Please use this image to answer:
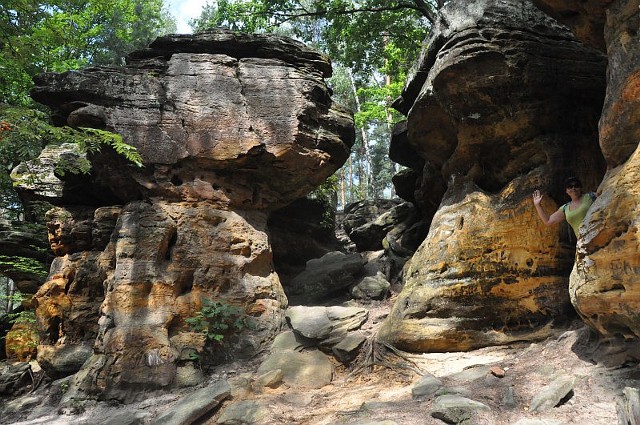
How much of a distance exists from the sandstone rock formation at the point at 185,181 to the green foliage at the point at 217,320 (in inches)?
7.8

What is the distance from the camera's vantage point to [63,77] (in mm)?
9047

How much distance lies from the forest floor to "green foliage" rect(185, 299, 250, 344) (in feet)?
2.92

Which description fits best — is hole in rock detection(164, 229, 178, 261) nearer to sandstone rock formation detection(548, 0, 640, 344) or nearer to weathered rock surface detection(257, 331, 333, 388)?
weathered rock surface detection(257, 331, 333, 388)

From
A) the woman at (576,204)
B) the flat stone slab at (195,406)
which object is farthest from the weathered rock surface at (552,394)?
the flat stone slab at (195,406)

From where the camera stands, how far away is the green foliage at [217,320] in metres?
8.12

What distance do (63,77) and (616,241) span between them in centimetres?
1060

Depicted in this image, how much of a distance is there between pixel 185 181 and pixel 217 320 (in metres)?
3.20

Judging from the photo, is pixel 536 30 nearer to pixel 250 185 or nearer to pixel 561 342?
pixel 561 342

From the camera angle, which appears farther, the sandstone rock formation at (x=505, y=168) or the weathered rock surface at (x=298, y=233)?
the weathered rock surface at (x=298, y=233)

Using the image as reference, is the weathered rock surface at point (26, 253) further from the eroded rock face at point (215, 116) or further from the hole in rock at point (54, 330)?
the eroded rock face at point (215, 116)

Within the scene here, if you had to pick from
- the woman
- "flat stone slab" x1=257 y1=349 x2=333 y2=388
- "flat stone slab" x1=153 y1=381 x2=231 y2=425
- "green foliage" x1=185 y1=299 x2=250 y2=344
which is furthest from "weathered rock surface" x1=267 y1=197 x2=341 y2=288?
the woman

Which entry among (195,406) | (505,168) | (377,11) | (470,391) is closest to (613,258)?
(470,391)

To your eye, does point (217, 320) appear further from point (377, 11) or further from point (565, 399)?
point (377, 11)

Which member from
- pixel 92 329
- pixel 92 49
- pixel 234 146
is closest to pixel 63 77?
pixel 234 146
